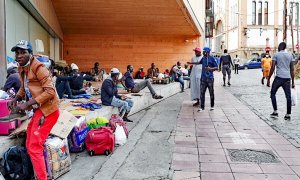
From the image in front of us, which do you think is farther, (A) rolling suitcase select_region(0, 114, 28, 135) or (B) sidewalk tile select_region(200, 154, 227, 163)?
(B) sidewalk tile select_region(200, 154, 227, 163)

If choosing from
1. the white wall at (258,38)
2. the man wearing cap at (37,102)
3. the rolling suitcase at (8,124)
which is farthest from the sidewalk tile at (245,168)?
the white wall at (258,38)

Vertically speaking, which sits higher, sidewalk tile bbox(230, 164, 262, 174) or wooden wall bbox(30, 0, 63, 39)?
wooden wall bbox(30, 0, 63, 39)

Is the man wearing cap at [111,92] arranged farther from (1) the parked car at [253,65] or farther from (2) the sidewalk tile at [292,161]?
(1) the parked car at [253,65]

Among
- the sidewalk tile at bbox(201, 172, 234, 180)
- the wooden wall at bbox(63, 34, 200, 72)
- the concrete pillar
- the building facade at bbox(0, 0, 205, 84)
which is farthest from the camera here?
the wooden wall at bbox(63, 34, 200, 72)

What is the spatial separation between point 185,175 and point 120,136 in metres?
1.92

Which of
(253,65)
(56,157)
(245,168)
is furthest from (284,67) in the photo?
(253,65)

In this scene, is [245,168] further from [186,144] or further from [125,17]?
[125,17]

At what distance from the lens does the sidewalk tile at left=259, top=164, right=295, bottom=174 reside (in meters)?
4.99

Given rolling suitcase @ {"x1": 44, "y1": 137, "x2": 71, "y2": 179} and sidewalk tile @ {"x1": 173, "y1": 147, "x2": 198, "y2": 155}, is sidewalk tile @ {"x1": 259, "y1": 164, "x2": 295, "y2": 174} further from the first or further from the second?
rolling suitcase @ {"x1": 44, "y1": 137, "x2": 71, "y2": 179}

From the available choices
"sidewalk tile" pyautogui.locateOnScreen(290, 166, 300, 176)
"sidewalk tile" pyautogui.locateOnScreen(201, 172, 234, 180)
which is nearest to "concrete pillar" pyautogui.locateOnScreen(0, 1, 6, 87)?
"sidewalk tile" pyautogui.locateOnScreen(201, 172, 234, 180)

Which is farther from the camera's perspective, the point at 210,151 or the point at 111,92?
the point at 111,92

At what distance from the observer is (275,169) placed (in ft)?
16.8

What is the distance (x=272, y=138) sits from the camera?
6945 mm

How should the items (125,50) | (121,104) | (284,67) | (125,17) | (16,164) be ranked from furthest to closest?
(125,50) < (125,17) < (284,67) < (121,104) < (16,164)
